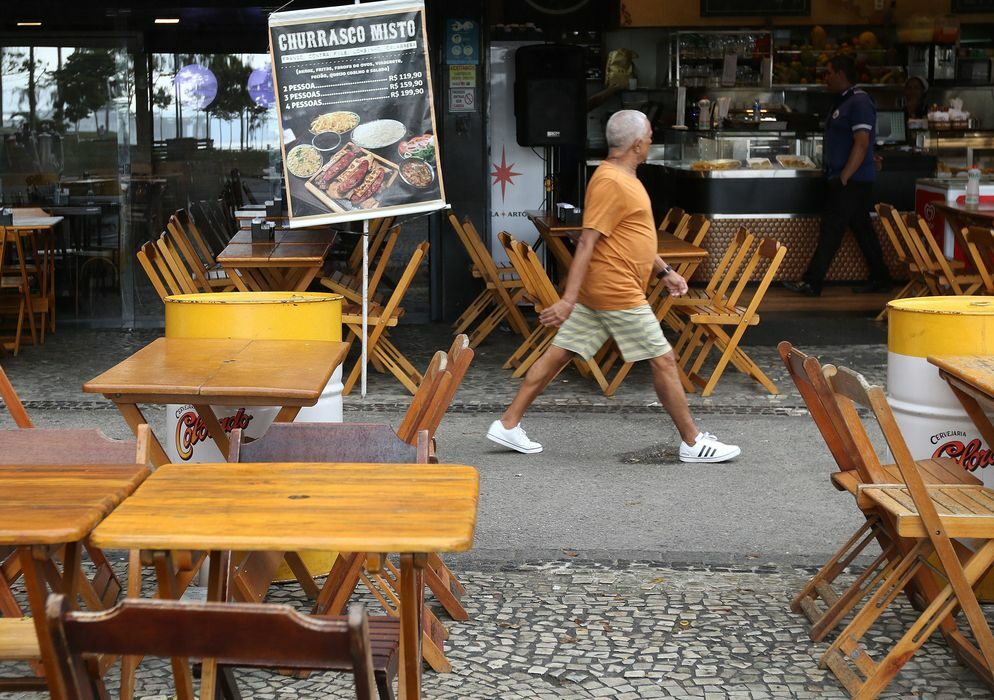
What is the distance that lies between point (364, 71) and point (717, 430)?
274 cm

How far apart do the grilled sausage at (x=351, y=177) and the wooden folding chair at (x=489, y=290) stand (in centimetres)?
179

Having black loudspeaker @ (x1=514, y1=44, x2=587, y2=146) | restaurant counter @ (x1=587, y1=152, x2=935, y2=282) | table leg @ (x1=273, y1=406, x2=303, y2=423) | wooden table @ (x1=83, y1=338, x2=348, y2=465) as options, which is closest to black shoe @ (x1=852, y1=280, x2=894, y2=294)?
restaurant counter @ (x1=587, y1=152, x2=935, y2=282)

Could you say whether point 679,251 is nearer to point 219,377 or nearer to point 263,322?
point 263,322

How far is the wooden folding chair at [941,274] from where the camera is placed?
9.18 metres

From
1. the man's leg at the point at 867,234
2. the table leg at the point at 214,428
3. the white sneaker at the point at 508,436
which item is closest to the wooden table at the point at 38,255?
the white sneaker at the point at 508,436

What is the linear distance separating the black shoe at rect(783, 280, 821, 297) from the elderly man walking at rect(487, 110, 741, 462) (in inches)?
206

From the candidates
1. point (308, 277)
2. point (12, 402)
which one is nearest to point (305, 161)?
point (308, 277)

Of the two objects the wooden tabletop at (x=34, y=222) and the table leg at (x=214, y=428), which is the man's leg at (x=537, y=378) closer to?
the table leg at (x=214, y=428)

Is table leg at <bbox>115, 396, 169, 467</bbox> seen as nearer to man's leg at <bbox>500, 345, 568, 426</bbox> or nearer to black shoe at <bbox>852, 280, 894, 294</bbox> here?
man's leg at <bbox>500, 345, 568, 426</bbox>

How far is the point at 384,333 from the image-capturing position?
8211 mm

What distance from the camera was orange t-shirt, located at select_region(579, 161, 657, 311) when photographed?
6.04m

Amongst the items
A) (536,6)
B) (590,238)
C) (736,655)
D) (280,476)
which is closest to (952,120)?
(536,6)

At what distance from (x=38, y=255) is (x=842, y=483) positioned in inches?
297

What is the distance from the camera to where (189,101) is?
10359mm
